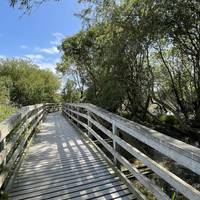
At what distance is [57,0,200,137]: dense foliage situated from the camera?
656 cm

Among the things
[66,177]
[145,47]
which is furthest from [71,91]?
[66,177]

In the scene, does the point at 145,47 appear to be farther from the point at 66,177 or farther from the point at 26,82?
the point at 26,82

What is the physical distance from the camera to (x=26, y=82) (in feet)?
81.9

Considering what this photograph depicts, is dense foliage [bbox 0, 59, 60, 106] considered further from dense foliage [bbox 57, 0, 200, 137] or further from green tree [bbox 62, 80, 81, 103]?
dense foliage [bbox 57, 0, 200, 137]

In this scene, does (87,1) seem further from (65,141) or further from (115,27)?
(65,141)

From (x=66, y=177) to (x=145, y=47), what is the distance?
18.9 ft

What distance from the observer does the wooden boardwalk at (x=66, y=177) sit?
3332 millimetres

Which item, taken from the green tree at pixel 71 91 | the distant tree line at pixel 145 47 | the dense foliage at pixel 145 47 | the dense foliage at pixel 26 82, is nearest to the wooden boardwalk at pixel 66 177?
the distant tree line at pixel 145 47

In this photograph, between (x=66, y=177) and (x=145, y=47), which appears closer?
(x=66, y=177)

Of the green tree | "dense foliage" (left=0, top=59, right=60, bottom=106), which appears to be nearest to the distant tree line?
"dense foliage" (left=0, top=59, right=60, bottom=106)

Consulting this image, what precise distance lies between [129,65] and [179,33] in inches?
90.3

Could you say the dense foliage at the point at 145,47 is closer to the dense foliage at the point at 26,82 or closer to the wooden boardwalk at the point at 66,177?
the wooden boardwalk at the point at 66,177

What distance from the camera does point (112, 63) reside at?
871 centimetres

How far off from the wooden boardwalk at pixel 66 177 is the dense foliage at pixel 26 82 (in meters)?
15.2
